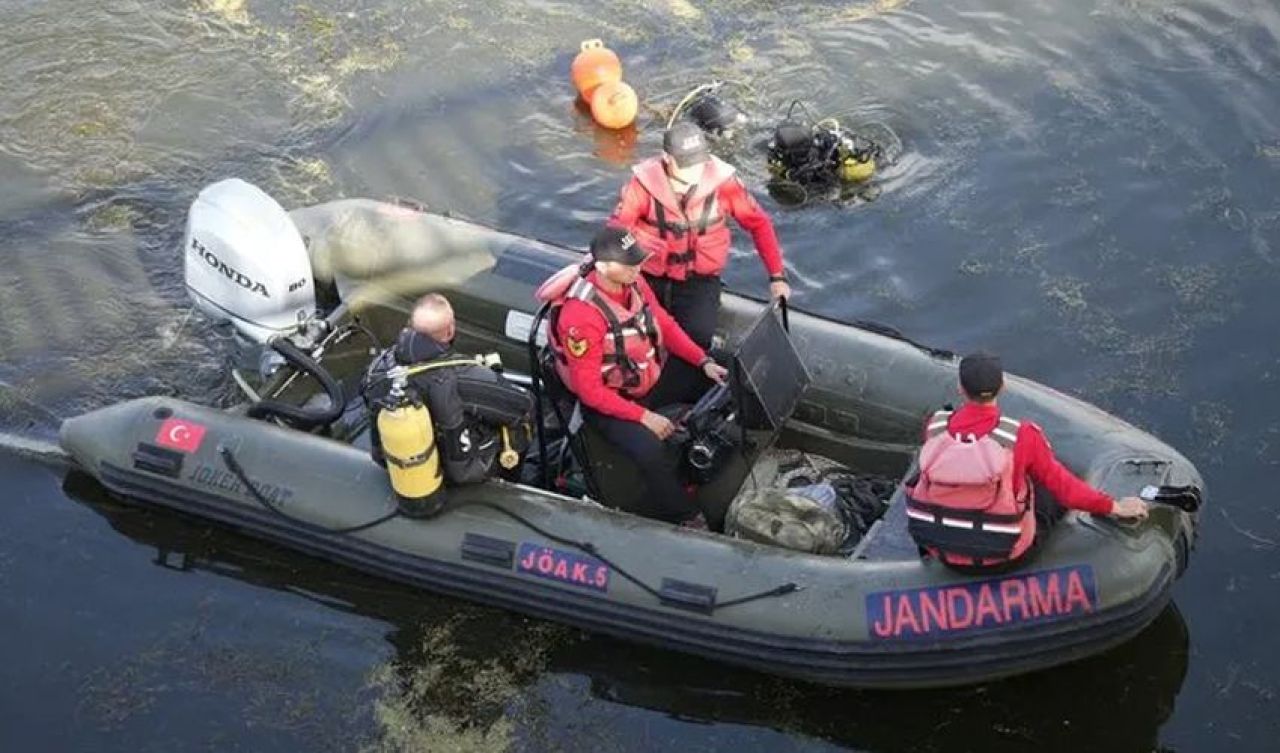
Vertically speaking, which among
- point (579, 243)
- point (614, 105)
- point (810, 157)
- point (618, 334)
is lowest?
point (579, 243)

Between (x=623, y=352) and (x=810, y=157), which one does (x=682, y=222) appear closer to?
(x=623, y=352)

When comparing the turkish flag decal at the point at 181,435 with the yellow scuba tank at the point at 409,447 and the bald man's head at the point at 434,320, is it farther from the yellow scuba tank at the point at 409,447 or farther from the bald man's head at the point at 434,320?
the bald man's head at the point at 434,320

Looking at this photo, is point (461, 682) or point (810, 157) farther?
point (810, 157)

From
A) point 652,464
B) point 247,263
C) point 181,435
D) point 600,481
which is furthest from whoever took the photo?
point 247,263

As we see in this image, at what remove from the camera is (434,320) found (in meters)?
4.88

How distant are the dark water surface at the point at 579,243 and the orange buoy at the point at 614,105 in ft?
0.34

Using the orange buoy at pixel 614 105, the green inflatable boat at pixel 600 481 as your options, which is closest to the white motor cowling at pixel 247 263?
the green inflatable boat at pixel 600 481

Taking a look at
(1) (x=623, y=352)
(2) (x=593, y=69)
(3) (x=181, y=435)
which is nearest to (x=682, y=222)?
(1) (x=623, y=352)

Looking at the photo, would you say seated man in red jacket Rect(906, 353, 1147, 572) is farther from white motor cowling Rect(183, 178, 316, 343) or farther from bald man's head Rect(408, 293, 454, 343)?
white motor cowling Rect(183, 178, 316, 343)

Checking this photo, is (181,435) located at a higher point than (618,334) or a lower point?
lower

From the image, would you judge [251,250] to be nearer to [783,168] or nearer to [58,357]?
[58,357]

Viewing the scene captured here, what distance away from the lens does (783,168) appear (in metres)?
7.84

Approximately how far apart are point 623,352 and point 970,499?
127cm

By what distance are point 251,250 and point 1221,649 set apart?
13.1ft
